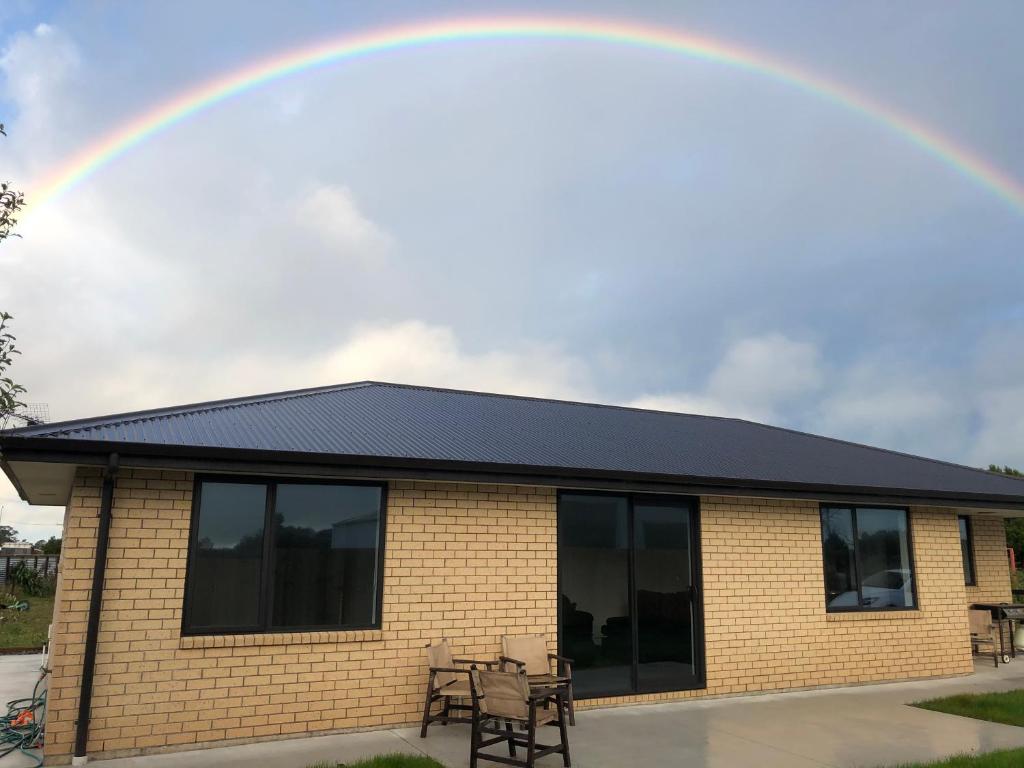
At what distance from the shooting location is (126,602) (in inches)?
269

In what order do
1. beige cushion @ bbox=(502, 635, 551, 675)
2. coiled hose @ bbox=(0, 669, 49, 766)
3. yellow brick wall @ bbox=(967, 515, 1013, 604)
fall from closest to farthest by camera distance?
coiled hose @ bbox=(0, 669, 49, 766) < beige cushion @ bbox=(502, 635, 551, 675) < yellow brick wall @ bbox=(967, 515, 1013, 604)

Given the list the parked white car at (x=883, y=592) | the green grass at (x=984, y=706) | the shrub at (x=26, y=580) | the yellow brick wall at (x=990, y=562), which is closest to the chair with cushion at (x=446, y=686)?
the shrub at (x=26, y=580)

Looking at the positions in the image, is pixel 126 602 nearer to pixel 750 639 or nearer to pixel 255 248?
pixel 750 639

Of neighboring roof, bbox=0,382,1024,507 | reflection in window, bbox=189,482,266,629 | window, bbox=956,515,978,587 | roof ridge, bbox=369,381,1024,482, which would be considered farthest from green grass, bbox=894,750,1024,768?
window, bbox=956,515,978,587

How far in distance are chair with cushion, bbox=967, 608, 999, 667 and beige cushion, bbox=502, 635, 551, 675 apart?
31.6 ft

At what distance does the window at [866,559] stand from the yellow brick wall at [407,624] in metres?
0.21

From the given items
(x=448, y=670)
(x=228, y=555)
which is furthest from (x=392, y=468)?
(x=448, y=670)

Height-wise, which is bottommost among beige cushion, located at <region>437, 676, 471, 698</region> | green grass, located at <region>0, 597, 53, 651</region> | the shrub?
green grass, located at <region>0, 597, 53, 651</region>

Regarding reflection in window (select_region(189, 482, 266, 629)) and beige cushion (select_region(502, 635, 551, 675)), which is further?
beige cushion (select_region(502, 635, 551, 675))

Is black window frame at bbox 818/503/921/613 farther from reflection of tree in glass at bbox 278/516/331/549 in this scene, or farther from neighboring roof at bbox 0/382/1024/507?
reflection of tree in glass at bbox 278/516/331/549

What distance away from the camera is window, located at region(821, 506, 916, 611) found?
1088 centimetres

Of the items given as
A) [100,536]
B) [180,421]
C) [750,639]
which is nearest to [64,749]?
[100,536]

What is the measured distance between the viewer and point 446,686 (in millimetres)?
7406

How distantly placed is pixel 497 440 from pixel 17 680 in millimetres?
7350
